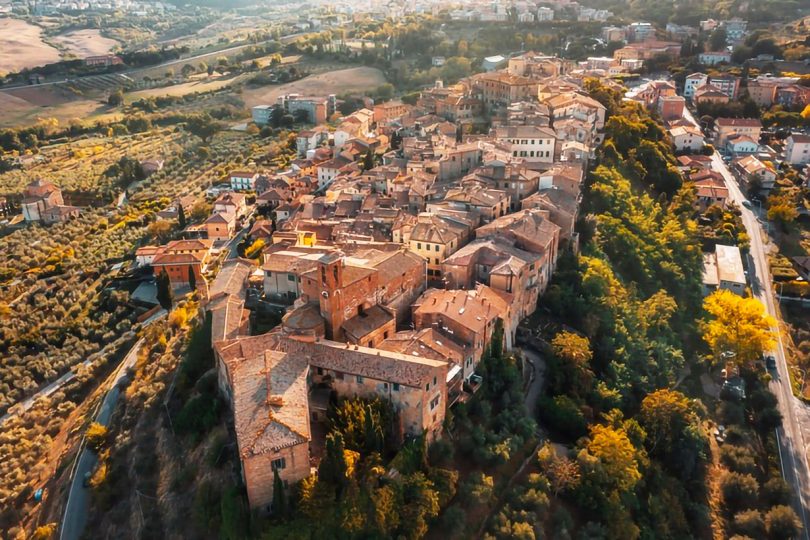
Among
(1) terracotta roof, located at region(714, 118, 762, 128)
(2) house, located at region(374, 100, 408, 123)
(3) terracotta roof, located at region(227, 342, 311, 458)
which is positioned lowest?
(2) house, located at region(374, 100, 408, 123)

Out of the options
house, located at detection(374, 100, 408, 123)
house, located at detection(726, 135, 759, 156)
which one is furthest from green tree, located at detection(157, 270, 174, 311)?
house, located at detection(726, 135, 759, 156)

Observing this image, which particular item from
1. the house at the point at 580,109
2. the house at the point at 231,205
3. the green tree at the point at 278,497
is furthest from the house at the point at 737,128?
the green tree at the point at 278,497

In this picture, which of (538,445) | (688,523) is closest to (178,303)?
(538,445)

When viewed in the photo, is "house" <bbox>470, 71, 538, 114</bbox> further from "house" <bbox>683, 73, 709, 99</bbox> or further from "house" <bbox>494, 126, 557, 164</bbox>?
"house" <bbox>683, 73, 709, 99</bbox>

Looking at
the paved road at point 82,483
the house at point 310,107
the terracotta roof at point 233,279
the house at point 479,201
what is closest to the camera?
the paved road at point 82,483

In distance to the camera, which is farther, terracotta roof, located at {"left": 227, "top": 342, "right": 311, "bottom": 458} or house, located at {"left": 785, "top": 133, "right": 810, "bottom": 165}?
house, located at {"left": 785, "top": 133, "right": 810, "bottom": 165}

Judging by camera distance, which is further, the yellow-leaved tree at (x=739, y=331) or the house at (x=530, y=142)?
the house at (x=530, y=142)

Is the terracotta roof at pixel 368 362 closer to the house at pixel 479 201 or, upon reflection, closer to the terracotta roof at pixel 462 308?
the terracotta roof at pixel 462 308

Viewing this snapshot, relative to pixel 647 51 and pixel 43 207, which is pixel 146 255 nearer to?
pixel 43 207
